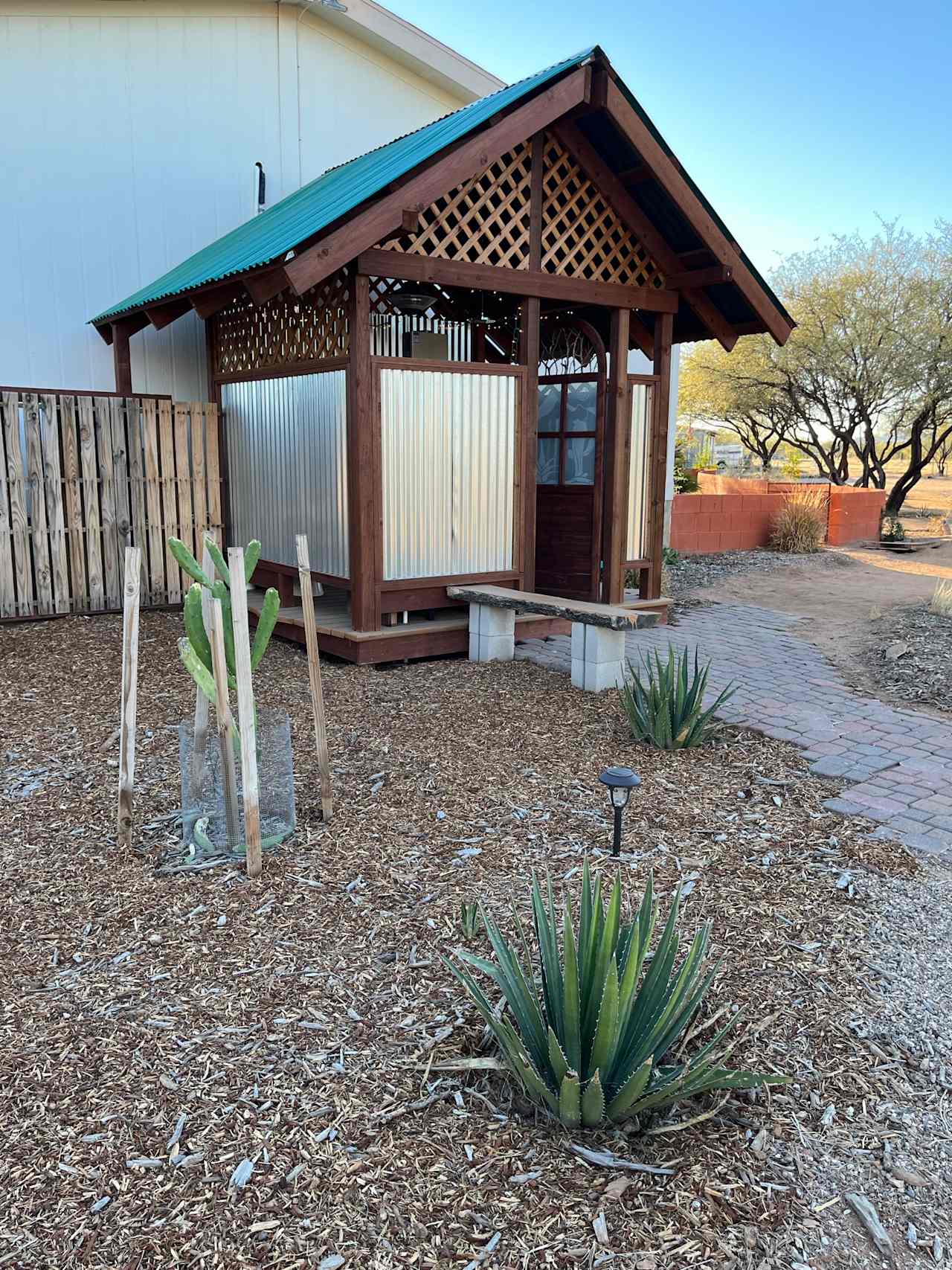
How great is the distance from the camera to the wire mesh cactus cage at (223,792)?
3.72m

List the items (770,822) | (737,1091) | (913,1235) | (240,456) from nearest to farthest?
(913,1235)
(737,1091)
(770,822)
(240,456)

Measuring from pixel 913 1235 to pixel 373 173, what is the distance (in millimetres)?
6630

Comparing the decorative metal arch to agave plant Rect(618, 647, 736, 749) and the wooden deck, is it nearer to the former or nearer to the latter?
the wooden deck

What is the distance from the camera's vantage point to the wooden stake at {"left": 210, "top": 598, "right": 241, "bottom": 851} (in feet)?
11.2

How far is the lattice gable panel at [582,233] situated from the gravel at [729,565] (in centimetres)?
394

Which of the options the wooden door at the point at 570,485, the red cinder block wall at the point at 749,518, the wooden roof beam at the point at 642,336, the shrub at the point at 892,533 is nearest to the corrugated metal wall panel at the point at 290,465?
the wooden door at the point at 570,485

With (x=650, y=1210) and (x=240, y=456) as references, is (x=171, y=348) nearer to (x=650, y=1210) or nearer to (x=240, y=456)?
(x=240, y=456)

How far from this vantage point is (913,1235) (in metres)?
2.09

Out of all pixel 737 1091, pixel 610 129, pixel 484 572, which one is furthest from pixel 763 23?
pixel 737 1091

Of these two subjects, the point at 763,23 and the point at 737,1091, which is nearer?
the point at 737,1091

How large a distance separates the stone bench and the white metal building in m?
4.65

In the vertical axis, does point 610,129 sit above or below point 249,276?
above

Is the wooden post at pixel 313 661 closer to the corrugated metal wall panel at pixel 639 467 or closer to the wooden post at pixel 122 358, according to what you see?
the corrugated metal wall panel at pixel 639 467

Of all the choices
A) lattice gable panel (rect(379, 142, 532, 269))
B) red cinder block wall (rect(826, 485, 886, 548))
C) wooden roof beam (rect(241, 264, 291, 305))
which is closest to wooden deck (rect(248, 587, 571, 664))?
wooden roof beam (rect(241, 264, 291, 305))
